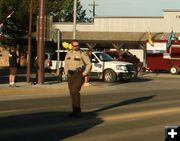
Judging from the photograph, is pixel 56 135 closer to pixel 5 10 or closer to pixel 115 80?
pixel 115 80

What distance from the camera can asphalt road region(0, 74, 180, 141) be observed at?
1080 cm

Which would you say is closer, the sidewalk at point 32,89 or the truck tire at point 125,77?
the sidewalk at point 32,89

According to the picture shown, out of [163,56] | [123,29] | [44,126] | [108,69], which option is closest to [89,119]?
[44,126]

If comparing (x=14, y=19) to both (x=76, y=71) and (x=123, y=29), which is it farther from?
(x=76, y=71)

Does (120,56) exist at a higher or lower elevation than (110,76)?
higher

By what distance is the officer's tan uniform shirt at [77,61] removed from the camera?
14031 mm

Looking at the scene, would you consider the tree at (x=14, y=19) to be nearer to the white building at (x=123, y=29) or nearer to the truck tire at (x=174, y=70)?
the white building at (x=123, y=29)

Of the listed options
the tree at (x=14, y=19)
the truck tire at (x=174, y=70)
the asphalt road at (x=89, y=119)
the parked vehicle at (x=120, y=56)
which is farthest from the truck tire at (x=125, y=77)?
the tree at (x=14, y=19)

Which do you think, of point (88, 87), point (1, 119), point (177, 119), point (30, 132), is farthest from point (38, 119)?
point (88, 87)

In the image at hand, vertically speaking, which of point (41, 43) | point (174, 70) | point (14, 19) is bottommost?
point (174, 70)

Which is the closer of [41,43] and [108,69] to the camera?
[41,43]

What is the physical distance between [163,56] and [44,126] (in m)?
37.6

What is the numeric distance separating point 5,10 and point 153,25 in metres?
20.8

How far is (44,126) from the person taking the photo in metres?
12.1
